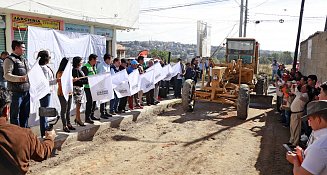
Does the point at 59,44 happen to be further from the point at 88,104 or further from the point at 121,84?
the point at 121,84

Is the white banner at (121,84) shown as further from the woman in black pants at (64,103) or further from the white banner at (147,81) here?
the woman in black pants at (64,103)

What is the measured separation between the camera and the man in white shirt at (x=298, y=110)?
6520 mm

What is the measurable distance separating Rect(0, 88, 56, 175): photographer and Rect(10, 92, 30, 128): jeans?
3646 mm

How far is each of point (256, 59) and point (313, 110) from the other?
10925 millimetres

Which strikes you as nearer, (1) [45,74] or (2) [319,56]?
(1) [45,74]

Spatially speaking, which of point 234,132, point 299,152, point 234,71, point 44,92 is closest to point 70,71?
point 44,92

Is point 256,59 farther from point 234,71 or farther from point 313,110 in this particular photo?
point 313,110

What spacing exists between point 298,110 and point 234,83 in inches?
215

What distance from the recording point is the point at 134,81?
948 centimetres

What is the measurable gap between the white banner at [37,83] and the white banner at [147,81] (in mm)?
4150

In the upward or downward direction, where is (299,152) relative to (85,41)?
downward

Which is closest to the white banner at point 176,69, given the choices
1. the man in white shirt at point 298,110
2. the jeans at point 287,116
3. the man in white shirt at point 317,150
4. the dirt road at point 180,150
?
the dirt road at point 180,150

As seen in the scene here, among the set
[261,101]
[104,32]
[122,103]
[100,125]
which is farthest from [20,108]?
[104,32]

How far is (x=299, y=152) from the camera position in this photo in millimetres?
2637
